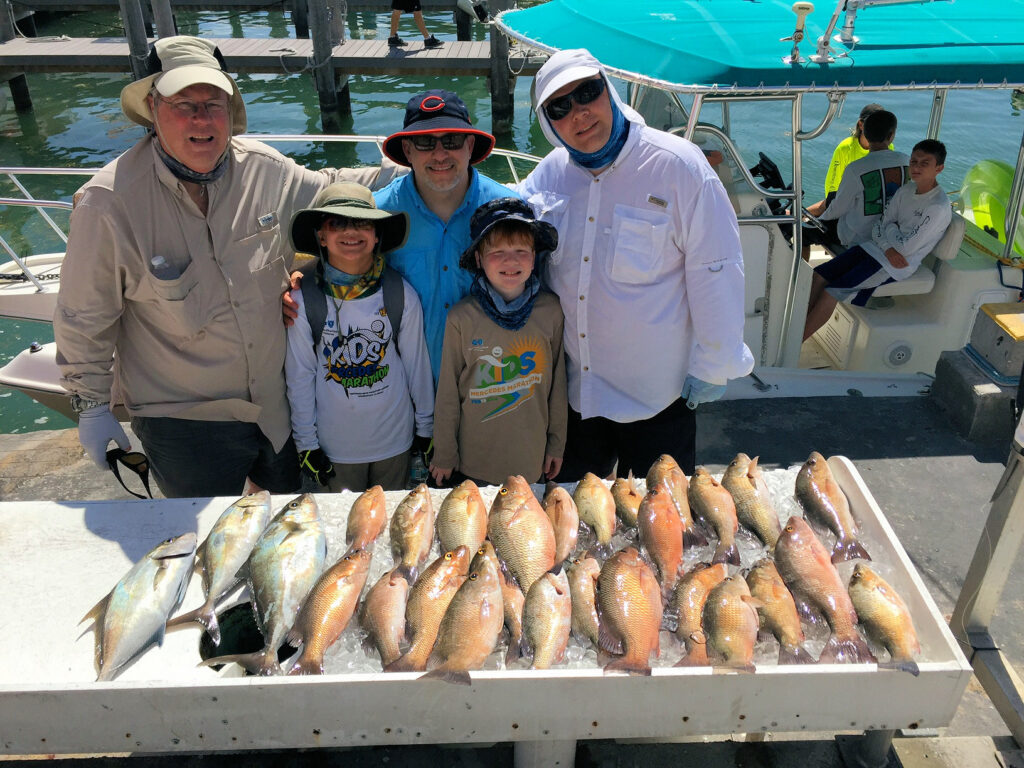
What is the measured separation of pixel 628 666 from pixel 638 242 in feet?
5.44

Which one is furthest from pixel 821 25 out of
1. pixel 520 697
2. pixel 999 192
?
pixel 520 697

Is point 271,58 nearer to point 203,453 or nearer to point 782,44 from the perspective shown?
point 782,44

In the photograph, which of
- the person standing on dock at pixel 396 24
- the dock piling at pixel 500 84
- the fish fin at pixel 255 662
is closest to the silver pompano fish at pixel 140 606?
the fish fin at pixel 255 662

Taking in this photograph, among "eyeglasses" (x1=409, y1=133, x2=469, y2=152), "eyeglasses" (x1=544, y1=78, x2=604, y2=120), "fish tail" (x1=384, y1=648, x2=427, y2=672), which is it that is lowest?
"fish tail" (x1=384, y1=648, x2=427, y2=672)

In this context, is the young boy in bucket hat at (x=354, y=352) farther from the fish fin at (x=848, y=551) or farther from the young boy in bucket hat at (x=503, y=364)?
the fish fin at (x=848, y=551)

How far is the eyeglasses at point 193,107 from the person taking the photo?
2.74 m

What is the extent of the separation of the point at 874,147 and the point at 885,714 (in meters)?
5.45

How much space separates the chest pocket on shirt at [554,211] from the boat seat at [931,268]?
3611 millimetres

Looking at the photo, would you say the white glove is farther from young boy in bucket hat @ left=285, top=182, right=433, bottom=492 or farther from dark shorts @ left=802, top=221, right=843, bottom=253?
dark shorts @ left=802, top=221, right=843, bottom=253

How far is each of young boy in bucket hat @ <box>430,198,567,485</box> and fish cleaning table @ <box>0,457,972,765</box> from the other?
1.34 meters

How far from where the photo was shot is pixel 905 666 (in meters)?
1.94

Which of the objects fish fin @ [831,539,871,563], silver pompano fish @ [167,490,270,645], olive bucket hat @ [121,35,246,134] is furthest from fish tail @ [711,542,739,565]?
olive bucket hat @ [121,35,246,134]

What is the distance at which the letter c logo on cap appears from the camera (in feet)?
10.1

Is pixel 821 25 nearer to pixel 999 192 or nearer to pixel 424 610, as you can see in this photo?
pixel 999 192
